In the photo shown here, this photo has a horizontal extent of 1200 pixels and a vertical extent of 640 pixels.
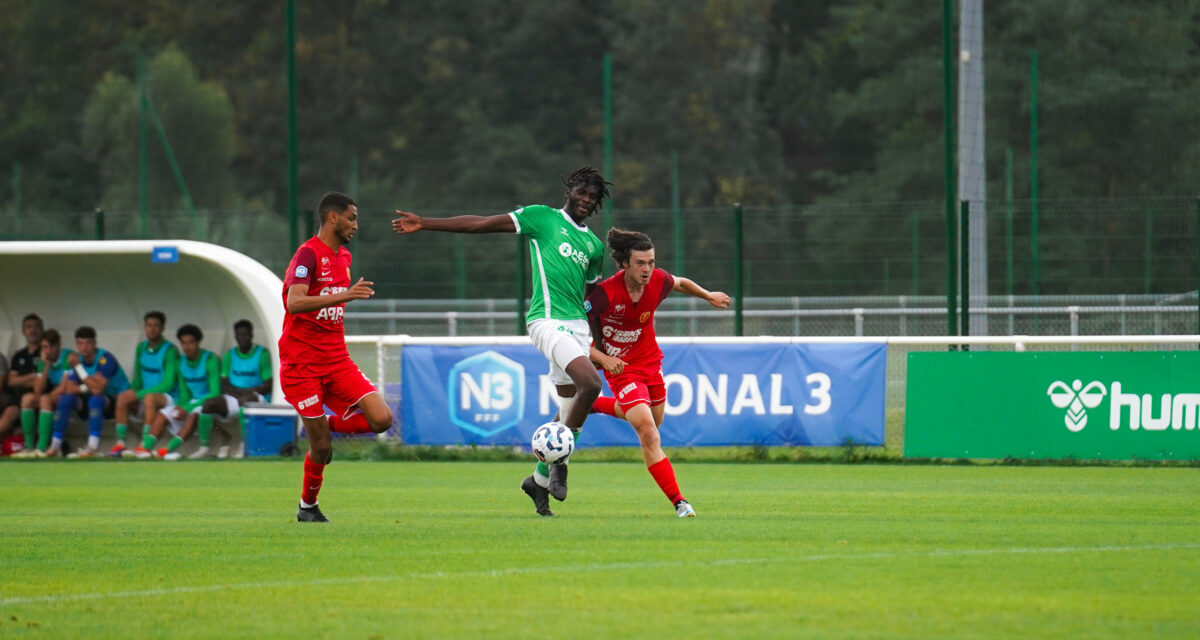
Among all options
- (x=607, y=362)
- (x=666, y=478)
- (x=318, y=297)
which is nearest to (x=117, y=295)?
(x=318, y=297)

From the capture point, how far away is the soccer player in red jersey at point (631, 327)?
10.1 metres

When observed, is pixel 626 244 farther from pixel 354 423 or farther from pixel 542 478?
pixel 354 423

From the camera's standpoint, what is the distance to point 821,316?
2908 centimetres

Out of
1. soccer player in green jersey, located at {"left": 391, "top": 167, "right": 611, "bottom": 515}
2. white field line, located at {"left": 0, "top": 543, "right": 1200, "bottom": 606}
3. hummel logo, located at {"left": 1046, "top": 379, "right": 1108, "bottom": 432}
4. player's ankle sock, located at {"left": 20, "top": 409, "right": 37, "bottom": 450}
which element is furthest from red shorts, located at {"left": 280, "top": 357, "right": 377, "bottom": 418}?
player's ankle sock, located at {"left": 20, "top": 409, "right": 37, "bottom": 450}

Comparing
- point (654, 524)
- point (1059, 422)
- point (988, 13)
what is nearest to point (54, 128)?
point (988, 13)

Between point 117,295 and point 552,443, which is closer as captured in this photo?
Answer: point 552,443

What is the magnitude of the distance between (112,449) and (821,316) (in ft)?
48.8

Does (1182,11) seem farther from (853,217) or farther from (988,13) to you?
(853,217)

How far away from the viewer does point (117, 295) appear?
18.2 m

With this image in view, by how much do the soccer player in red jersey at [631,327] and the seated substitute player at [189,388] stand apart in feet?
24.4

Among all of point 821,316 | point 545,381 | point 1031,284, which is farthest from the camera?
point 821,316

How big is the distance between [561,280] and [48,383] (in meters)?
8.98

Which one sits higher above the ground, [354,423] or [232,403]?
[354,423]

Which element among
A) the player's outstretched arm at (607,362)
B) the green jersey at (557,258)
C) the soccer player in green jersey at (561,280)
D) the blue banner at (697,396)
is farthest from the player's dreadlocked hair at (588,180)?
the blue banner at (697,396)
